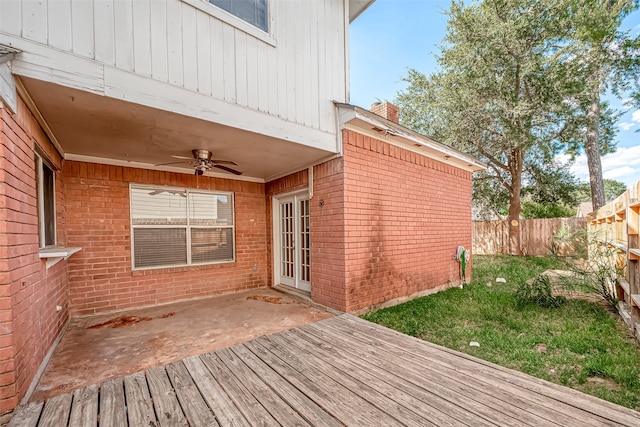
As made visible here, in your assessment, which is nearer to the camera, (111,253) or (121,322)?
(121,322)

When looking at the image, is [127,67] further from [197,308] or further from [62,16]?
[197,308]

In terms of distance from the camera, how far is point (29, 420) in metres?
1.78

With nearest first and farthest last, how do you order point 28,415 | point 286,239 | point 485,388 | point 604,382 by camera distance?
point 28,415 → point 485,388 → point 604,382 → point 286,239

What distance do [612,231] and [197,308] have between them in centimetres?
777

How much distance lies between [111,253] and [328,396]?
13.9ft

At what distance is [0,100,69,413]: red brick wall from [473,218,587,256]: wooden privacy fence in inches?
515

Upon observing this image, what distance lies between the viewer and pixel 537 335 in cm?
362

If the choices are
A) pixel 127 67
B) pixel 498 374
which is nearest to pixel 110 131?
pixel 127 67

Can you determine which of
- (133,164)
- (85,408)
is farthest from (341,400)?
(133,164)

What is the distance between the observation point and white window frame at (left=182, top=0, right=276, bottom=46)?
9.45 ft

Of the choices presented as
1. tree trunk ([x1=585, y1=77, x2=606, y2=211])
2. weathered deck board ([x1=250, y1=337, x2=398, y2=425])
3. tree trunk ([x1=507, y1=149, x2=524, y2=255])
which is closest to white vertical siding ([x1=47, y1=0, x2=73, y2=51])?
weathered deck board ([x1=250, y1=337, x2=398, y2=425])

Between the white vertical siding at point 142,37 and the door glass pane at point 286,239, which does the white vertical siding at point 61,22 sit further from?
the door glass pane at point 286,239

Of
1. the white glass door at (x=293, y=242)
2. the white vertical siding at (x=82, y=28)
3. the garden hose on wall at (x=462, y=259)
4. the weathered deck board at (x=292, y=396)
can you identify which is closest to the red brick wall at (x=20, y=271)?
the white vertical siding at (x=82, y=28)

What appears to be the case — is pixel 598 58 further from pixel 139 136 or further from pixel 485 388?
→ pixel 139 136
